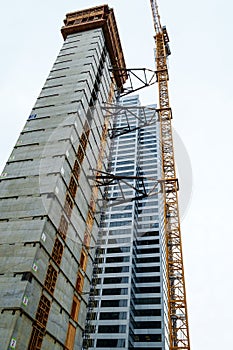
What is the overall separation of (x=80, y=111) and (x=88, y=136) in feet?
8.45

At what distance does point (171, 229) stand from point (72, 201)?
19118mm

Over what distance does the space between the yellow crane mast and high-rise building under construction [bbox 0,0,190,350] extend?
0.14 metres

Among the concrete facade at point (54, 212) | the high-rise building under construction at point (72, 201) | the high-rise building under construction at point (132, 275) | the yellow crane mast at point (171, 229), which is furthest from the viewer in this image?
the high-rise building under construction at point (132, 275)

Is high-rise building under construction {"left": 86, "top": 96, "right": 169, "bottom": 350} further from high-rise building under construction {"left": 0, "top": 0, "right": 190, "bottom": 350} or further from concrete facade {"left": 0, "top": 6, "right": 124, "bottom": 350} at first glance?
concrete facade {"left": 0, "top": 6, "right": 124, "bottom": 350}

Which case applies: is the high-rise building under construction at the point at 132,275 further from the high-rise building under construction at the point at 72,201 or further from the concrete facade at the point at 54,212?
the concrete facade at the point at 54,212

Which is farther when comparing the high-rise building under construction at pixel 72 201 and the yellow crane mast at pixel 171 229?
the yellow crane mast at pixel 171 229

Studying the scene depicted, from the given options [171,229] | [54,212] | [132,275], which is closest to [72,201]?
[54,212]

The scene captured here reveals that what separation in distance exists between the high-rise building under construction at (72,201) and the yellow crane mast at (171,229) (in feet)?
0.45

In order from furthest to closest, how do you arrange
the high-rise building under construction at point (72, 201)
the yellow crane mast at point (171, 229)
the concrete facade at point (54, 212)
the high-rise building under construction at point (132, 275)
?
the high-rise building under construction at point (132, 275) < the yellow crane mast at point (171, 229) < the high-rise building under construction at point (72, 201) < the concrete facade at point (54, 212)

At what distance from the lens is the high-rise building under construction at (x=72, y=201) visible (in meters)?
20.5

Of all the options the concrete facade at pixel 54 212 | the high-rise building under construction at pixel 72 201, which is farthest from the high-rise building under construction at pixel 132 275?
the concrete facade at pixel 54 212

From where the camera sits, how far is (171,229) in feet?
138

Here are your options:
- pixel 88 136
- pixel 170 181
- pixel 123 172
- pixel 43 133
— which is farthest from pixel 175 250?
pixel 123 172

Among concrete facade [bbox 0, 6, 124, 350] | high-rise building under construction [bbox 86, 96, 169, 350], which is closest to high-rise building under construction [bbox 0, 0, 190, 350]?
concrete facade [bbox 0, 6, 124, 350]
